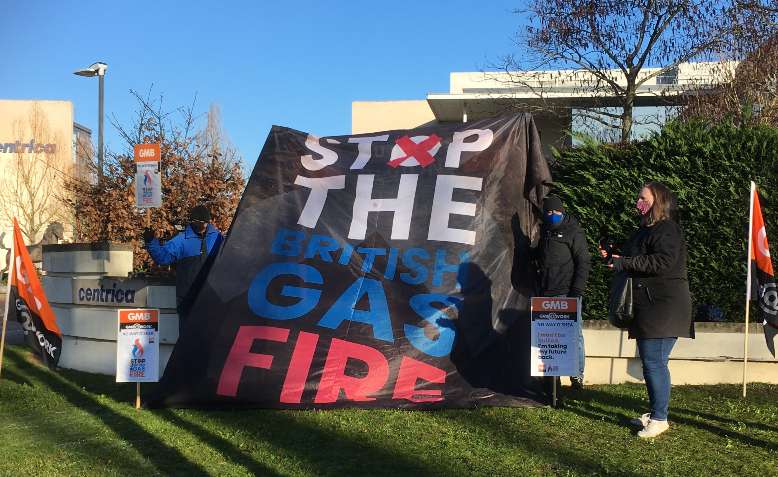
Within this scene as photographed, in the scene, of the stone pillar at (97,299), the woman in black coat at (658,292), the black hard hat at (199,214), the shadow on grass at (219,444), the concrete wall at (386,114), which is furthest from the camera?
the concrete wall at (386,114)

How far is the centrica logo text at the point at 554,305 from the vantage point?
609cm

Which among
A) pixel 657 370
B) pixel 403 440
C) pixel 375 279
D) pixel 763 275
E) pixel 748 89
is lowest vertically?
pixel 403 440

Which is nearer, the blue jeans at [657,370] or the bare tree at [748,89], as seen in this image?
the blue jeans at [657,370]

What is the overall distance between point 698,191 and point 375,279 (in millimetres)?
3445

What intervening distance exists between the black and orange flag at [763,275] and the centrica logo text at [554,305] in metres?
1.83

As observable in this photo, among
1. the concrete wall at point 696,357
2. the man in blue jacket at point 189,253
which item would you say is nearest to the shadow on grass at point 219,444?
the man in blue jacket at point 189,253

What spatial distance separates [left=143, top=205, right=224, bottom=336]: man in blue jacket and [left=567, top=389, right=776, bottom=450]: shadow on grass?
3.76m

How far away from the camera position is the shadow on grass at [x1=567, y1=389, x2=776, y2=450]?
5449mm

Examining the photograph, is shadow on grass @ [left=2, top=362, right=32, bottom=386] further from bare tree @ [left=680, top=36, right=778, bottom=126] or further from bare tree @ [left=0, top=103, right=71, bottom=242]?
bare tree @ [left=0, top=103, right=71, bottom=242]

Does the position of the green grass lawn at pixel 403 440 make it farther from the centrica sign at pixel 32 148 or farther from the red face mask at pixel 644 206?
the centrica sign at pixel 32 148

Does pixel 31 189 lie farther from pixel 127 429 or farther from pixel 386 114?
pixel 127 429

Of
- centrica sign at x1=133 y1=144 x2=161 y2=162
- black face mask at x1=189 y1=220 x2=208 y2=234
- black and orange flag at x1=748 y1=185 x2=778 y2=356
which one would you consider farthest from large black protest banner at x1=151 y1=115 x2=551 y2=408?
centrica sign at x1=133 y1=144 x2=161 y2=162

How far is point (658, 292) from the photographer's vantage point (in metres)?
5.36

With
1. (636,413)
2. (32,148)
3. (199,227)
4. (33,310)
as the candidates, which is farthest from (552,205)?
(32,148)
